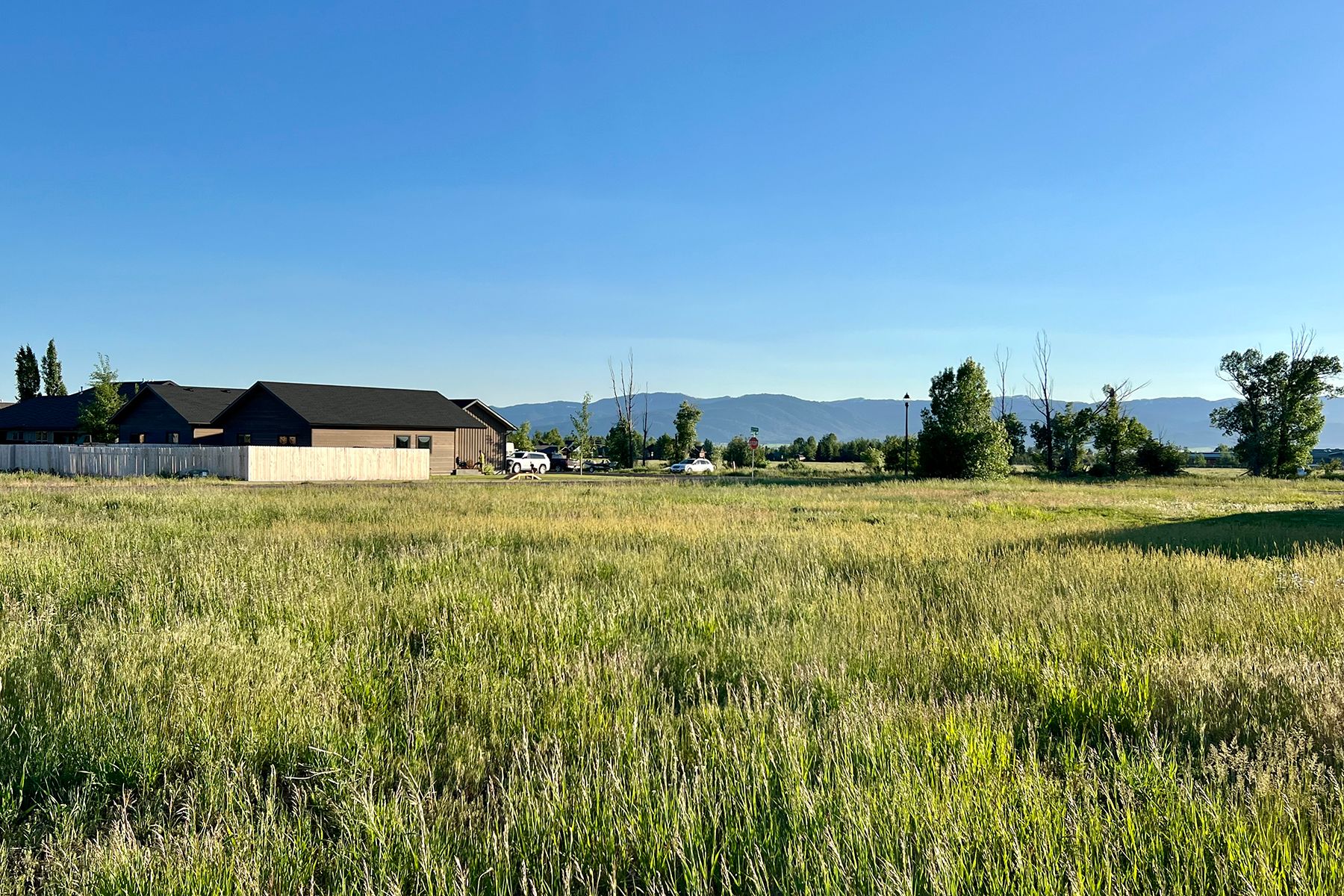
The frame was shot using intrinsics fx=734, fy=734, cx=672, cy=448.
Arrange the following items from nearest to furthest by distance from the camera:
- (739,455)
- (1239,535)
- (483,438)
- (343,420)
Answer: (1239,535) < (343,420) < (483,438) < (739,455)

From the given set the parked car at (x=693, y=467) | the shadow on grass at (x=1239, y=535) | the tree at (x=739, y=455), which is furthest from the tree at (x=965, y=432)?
the tree at (x=739, y=455)

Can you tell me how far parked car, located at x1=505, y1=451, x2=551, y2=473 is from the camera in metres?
53.2

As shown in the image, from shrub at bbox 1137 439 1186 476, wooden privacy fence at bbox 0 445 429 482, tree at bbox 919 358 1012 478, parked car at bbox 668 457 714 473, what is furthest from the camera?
parked car at bbox 668 457 714 473

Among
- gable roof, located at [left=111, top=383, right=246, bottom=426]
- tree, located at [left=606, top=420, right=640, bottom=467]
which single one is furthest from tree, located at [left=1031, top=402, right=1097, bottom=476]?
gable roof, located at [left=111, top=383, right=246, bottom=426]

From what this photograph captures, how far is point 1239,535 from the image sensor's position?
14.7 m

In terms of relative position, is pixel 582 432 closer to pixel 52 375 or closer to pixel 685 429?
pixel 685 429

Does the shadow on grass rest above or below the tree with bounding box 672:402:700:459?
below

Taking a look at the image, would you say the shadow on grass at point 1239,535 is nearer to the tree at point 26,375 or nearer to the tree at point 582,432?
the tree at point 582,432

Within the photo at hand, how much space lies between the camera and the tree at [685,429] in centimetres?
7088

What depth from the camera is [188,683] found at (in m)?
4.62

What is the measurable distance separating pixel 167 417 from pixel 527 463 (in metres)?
24.3

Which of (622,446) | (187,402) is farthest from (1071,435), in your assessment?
(187,402)

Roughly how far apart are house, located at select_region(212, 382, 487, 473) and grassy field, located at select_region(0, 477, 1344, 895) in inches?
1493

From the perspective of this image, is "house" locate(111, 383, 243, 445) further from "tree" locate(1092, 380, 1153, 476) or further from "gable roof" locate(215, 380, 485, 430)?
"tree" locate(1092, 380, 1153, 476)
